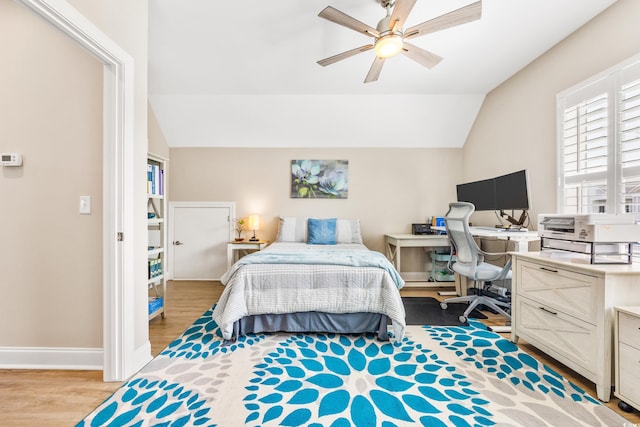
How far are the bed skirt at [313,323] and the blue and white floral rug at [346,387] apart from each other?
8 cm

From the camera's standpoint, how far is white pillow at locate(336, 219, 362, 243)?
13.0 feet

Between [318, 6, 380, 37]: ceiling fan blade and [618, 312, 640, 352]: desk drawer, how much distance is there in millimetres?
2355

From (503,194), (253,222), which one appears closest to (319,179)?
(253,222)

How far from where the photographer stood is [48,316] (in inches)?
70.6

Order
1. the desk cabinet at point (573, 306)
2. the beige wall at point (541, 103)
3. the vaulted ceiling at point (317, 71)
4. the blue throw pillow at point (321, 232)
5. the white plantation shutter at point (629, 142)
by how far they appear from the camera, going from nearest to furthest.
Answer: the desk cabinet at point (573, 306) → the white plantation shutter at point (629, 142) → the beige wall at point (541, 103) → the vaulted ceiling at point (317, 71) → the blue throw pillow at point (321, 232)

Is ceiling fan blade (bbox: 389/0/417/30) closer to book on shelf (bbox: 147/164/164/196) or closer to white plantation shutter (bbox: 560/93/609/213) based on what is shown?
white plantation shutter (bbox: 560/93/609/213)

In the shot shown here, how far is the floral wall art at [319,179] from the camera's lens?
433 centimetres

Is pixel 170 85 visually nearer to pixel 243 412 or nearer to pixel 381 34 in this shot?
pixel 381 34

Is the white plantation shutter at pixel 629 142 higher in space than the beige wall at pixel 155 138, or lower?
lower

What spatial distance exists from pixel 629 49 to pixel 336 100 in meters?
2.83

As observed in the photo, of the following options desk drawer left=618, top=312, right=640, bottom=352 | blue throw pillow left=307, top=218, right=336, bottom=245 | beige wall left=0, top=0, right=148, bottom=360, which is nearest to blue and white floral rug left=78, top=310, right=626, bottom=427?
desk drawer left=618, top=312, right=640, bottom=352

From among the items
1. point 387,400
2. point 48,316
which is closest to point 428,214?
point 387,400

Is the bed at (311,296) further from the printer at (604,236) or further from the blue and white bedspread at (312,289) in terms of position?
the printer at (604,236)

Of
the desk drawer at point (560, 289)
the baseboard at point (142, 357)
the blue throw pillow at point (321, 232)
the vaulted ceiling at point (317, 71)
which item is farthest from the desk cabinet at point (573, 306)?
the baseboard at point (142, 357)
